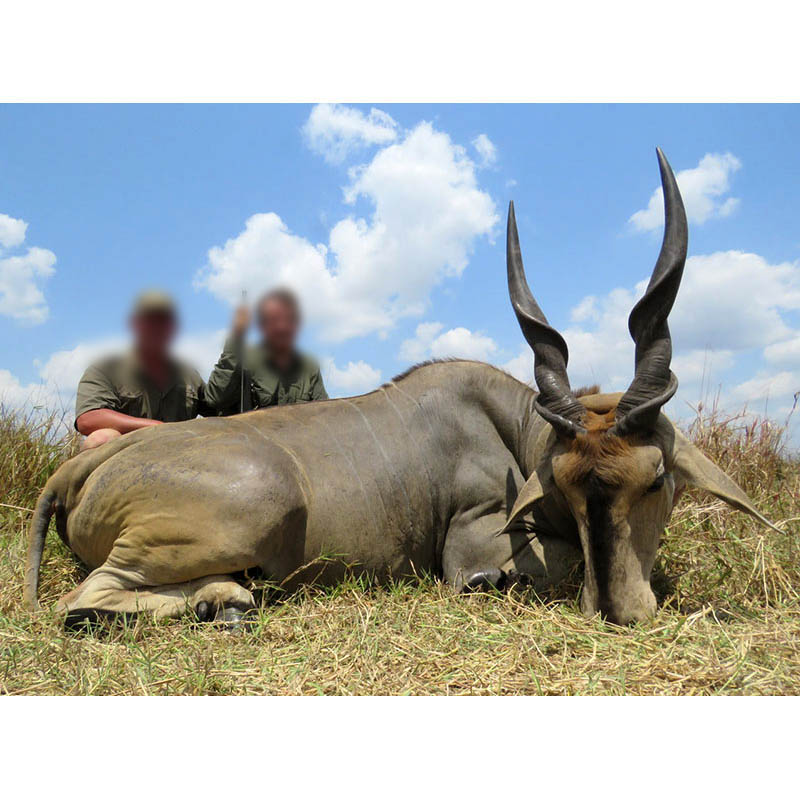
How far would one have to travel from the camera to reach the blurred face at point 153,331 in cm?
504

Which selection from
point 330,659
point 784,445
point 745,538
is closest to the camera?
point 330,659

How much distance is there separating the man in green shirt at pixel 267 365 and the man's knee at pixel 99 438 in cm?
109

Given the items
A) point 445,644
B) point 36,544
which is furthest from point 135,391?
point 445,644

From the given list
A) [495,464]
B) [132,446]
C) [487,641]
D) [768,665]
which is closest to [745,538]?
[495,464]

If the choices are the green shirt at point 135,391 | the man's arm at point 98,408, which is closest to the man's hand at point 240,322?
the green shirt at point 135,391

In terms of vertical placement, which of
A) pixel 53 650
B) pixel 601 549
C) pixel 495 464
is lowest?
pixel 53 650

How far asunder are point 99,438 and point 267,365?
156cm

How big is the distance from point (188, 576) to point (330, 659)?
978mm

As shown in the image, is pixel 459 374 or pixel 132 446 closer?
pixel 132 446

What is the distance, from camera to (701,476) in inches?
149

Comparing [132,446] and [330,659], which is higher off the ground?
[132,446]

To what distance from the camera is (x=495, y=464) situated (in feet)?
15.2

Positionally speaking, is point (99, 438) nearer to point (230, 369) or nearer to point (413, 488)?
point (230, 369)

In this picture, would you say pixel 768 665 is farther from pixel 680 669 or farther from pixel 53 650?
pixel 53 650
